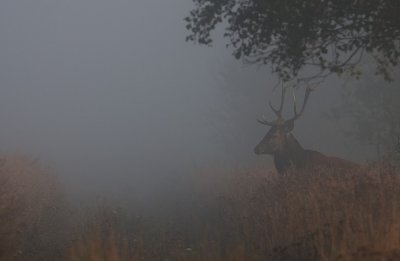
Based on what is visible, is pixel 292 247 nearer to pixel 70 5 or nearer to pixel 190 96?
pixel 190 96

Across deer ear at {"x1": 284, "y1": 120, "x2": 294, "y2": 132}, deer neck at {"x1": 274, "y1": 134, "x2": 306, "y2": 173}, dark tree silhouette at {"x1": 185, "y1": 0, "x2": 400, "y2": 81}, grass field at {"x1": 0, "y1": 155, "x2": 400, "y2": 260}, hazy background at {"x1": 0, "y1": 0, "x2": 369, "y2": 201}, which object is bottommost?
grass field at {"x1": 0, "y1": 155, "x2": 400, "y2": 260}

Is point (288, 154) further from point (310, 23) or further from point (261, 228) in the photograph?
point (310, 23)

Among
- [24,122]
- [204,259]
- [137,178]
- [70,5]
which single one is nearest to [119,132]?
[24,122]

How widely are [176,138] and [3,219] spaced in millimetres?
59353

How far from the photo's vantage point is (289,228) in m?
9.23

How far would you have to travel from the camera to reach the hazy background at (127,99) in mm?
34500

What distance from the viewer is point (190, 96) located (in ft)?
297

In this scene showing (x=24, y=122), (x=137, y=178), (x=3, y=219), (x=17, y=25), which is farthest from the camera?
(x=17, y=25)

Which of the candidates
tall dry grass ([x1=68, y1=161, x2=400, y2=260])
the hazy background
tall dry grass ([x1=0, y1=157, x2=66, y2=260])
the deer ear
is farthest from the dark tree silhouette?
the deer ear

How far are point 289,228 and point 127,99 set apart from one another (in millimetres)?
82284

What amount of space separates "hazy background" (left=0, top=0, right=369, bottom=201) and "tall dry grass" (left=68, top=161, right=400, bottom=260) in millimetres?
2777

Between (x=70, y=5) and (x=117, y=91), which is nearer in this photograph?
(x=117, y=91)

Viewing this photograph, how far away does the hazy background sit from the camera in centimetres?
3450

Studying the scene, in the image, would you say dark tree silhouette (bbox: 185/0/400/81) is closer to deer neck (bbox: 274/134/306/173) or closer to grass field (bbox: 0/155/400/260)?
grass field (bbox: 0/155/400/260)
